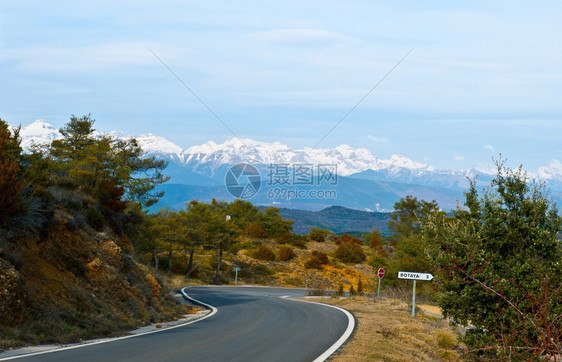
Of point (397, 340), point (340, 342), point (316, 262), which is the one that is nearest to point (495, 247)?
point (397, 340)

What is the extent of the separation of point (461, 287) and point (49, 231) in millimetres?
11817

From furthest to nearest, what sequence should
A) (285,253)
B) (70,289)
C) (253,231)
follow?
(253,231) → (285,253) → (70,289)

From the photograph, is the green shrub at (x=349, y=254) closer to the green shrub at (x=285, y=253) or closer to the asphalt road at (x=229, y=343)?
the green shrub at (x=285, y=253)

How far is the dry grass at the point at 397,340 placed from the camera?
12758mm

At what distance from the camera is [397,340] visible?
606 inches

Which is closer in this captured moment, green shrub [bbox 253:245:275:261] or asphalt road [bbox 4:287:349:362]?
asphalt road [bbox 4:287:349:362]

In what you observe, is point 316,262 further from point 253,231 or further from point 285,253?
point 253,231

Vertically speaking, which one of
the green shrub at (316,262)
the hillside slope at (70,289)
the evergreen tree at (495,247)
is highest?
the evergreen tree at (495,247)

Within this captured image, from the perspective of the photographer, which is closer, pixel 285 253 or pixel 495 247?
pixel 495 247

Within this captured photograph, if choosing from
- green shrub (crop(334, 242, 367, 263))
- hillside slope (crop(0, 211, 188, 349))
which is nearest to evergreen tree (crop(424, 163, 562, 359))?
hillside slope (crop(0, 211, 188, 349))

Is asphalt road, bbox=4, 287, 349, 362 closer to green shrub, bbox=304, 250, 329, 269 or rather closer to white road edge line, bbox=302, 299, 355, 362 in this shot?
white road edge line, bbox=302, 299, 355, 362

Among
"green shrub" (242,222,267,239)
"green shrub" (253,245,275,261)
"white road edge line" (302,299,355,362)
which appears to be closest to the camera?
"white road edge line" (302,299,355,362)

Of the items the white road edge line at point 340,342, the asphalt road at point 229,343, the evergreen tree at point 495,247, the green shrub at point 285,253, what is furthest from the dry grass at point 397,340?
the green shrub at point 285,253

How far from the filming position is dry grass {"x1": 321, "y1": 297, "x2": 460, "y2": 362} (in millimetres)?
12758
